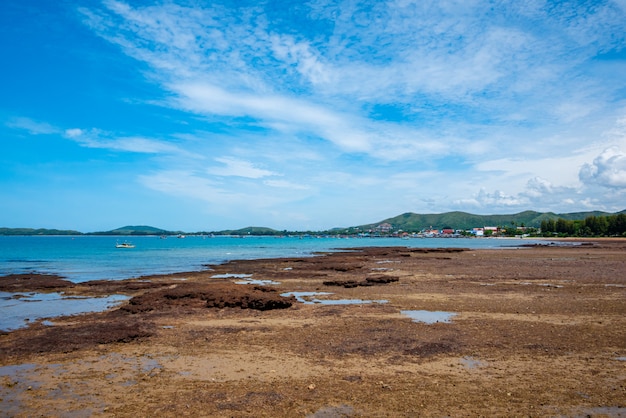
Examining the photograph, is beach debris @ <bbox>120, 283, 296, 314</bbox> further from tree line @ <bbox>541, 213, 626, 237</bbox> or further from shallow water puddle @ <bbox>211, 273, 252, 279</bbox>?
tree line @ <bbox>541, 213, 626, 237</bbox>

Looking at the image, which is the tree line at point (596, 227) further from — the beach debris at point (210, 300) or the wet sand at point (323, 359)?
the beach debris at point (210, 300)

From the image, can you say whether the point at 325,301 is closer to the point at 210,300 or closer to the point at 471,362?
the point at 210,300

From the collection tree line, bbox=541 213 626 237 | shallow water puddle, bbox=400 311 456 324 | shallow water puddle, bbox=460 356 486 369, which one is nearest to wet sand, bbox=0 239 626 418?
shallow water puddle, bbox=460 356 486 369

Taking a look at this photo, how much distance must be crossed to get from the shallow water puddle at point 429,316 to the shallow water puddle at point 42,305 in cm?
1482

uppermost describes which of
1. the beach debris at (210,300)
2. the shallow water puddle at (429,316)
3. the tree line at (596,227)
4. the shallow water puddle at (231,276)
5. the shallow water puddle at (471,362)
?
the tree line at (596,227)

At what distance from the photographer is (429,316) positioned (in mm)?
17266

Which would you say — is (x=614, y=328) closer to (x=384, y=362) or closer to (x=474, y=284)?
(x=384, y=362)

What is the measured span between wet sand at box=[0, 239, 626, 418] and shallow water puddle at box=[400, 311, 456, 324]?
16.3 inches

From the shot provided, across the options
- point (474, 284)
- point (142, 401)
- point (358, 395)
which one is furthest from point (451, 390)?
point (474, 284)

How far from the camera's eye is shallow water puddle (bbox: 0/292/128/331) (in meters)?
18.8

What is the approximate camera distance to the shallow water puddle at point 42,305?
1882cm

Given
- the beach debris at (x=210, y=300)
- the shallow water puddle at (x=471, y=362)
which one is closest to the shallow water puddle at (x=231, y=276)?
the beach debris at (x=210, y=300)

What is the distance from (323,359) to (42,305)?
19.0 m

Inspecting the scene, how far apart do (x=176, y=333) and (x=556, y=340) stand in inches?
489
